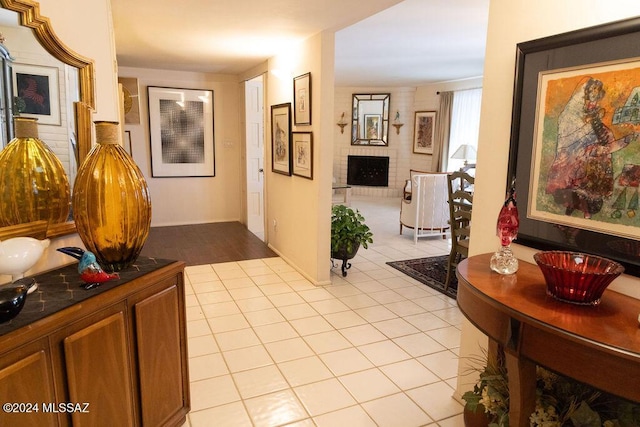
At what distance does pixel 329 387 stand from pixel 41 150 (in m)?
1.87

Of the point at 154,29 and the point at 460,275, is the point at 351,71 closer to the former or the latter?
the point at 154,29

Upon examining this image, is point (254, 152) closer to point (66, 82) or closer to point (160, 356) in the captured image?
point (66, 82)

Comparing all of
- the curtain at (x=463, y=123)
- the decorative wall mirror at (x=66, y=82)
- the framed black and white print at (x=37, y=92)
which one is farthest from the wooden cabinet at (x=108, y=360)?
the curtain at (x=463, y=123)

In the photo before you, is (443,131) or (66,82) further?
(443,131)

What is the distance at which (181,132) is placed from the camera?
6320mm

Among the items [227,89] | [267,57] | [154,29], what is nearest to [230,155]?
[227,89]

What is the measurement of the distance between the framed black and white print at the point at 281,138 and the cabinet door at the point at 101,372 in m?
3.18

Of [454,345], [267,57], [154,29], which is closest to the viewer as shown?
[454,345]

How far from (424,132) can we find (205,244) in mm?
5512

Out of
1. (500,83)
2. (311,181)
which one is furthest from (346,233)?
(500,83)

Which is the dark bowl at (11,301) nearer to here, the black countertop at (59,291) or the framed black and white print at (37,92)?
the black countertop at (59,291)

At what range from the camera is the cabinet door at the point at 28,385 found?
3.78 ft

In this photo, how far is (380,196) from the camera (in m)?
9.88

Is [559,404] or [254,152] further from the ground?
[254,152]
